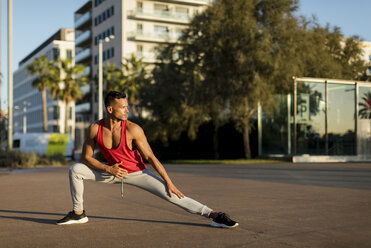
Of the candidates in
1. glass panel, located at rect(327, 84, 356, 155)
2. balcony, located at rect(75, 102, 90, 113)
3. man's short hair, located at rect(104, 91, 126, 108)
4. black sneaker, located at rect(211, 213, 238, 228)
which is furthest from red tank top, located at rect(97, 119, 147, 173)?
balcony, located at rect(75, 102, 90, 113)

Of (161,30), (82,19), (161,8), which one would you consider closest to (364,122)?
(161,30)

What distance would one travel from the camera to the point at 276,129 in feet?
102

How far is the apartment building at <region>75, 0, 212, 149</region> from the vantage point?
2420 inches

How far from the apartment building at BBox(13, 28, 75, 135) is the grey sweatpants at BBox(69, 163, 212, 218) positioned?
213 feet

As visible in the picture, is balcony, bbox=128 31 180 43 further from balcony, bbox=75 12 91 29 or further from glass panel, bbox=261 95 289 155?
glass panel, bbox=261 95 289 155

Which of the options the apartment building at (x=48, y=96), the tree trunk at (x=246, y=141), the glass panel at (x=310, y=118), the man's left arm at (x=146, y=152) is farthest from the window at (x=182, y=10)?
the man's left arm at (x=146, y=152)

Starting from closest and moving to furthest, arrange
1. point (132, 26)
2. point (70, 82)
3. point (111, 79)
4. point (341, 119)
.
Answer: point (341, 119) < point (70, 82) < point (111, 79) < point (132, 26)

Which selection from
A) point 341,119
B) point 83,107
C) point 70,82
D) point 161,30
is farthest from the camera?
point 83,107

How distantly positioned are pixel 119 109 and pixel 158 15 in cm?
5893

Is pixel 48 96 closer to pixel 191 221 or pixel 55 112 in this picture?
pixel 55 112

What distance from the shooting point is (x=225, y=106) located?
101 ft

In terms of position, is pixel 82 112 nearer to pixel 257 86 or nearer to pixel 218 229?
pixel 257 86

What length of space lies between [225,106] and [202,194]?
20609 mm

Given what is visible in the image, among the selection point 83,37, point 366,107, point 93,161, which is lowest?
point 93,161
